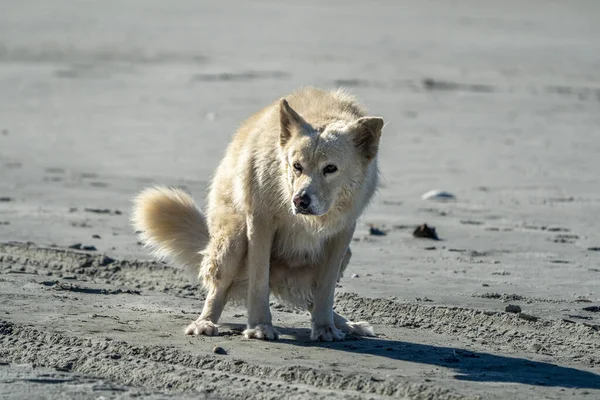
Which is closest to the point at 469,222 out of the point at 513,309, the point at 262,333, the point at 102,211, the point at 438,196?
the point at 438,196

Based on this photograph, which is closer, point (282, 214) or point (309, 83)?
point (282, 214)

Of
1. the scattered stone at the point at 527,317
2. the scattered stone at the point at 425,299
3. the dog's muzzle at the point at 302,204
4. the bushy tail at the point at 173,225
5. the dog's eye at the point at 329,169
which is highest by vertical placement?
the dog's eye at the point at 329,169

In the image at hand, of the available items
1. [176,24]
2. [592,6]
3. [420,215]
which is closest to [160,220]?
[420,215]

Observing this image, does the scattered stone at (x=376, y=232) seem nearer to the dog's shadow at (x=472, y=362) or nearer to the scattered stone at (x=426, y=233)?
the scattered stone at (x=426, y=233)

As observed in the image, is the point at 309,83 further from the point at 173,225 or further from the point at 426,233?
the point at 173,225

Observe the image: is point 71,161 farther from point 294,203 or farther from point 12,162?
point 294,203

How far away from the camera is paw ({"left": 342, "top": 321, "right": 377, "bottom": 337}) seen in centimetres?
725

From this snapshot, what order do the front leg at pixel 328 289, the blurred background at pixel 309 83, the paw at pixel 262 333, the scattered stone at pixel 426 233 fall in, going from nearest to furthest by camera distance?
the paw at pixel 262 333 → the front leg at pixel 328 289 → the scattered stone at pixel 426 233 → the blurred background at pixel 309 83

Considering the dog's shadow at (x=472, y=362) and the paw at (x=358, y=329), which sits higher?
the dog's shadow at (x=472, y=362)

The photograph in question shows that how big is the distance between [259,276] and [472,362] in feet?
4.85

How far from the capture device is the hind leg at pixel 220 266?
728cm

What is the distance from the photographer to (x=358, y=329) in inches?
287

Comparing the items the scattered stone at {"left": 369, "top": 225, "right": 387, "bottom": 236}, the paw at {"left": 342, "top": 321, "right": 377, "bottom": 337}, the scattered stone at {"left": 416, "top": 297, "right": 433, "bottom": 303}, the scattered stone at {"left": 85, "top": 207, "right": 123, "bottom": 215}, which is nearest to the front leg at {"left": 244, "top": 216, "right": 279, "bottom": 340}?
the paw at {"left": 342, "top": 321, "right": 377, "bottom": 337}

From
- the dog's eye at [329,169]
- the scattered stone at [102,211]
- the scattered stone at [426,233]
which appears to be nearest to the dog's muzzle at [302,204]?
the dog's eye at [329,169]
